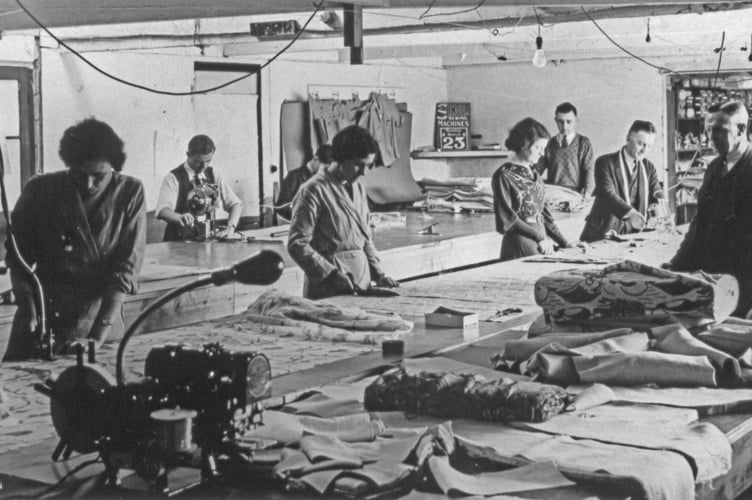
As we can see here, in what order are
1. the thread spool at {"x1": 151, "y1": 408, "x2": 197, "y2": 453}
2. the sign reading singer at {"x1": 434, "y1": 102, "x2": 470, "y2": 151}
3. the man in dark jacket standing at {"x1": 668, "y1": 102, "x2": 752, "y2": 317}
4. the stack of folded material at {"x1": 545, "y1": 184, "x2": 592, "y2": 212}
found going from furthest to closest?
the sign reading singer at {"x1": 434, "y1": 102, "x2": 470, "y2": 151} → the stack of folded material at {"x1": 545, "y1": 184, "x2": 592, "y2": 212} → the man in dark jacket standing at {"x1": 668, "y1": 102, "x2": 752, "y2": 317} → the thread spool at {"x1": 151, "y1": 408, "x2": 197, "y2": 453}

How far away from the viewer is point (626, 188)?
311 inches

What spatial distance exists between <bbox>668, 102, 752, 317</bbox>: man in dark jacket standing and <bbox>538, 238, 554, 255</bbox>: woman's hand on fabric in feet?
5.95

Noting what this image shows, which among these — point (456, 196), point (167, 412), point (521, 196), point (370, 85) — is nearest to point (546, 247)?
point (521, 196)

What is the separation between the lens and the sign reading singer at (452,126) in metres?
12.4

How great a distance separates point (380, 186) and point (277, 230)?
301 cm

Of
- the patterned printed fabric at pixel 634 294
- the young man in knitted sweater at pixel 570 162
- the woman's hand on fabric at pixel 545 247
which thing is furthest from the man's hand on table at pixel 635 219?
the patterned printed fabric at pixel 634 294

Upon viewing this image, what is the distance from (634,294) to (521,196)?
326cm

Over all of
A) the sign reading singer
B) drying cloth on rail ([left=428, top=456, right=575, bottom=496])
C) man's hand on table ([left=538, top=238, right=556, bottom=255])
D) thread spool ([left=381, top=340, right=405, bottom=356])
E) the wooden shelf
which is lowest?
drying cloth on rail ([left=428, top=456, right=575, bottom=496])

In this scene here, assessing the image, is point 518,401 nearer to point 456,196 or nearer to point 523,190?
point 523,190

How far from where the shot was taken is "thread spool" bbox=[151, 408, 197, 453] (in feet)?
6.45

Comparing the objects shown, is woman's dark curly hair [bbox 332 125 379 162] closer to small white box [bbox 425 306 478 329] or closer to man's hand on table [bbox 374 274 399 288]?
man's hand on table [bbox 374 274 399 288]

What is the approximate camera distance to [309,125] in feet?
33.6

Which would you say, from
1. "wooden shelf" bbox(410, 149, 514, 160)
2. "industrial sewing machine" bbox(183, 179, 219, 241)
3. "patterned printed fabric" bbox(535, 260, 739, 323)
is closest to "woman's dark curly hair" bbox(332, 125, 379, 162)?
"patterned printed fabric" bbox(535, 260, 739, 323)

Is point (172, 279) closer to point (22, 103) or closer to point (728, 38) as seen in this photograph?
Answer: point (22, 103)
